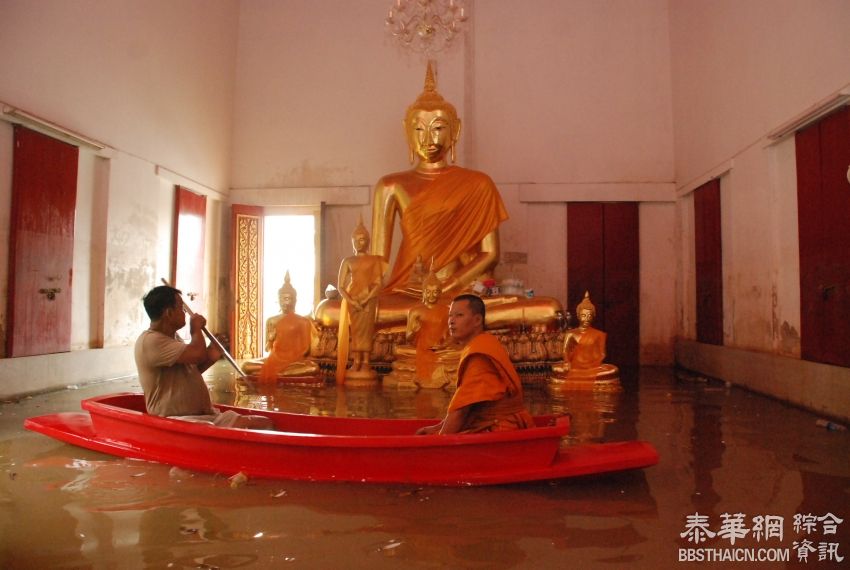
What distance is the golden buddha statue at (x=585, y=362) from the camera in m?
5.16

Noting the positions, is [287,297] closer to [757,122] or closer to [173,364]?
[173,364]

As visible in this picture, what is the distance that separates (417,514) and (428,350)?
130 inches

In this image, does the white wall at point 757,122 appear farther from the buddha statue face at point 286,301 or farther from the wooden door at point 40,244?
the wooden door at point 40,244

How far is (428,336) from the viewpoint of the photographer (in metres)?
5.40

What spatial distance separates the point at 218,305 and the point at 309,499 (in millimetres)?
5865

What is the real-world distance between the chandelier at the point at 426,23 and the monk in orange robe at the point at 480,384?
205 inches

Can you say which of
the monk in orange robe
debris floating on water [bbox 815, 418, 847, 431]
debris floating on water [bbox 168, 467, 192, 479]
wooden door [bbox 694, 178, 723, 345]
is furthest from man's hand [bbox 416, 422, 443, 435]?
wooden door [bbox 694, 178, 723, 345]

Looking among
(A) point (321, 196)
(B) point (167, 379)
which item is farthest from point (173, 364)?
(A) point (321, 196)

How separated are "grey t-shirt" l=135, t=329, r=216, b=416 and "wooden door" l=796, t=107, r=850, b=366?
363cm

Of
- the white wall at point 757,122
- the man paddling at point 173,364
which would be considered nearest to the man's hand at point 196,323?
the man paddling at point 173,364

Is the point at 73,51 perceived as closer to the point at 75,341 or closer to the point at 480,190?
the point at 75,341

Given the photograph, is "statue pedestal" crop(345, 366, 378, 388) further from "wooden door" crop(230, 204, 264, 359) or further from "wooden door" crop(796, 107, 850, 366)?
"wooden door" crop(796, 107, 850, 366)

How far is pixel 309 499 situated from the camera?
2.21 metres

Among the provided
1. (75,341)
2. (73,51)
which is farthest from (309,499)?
(73,51)
